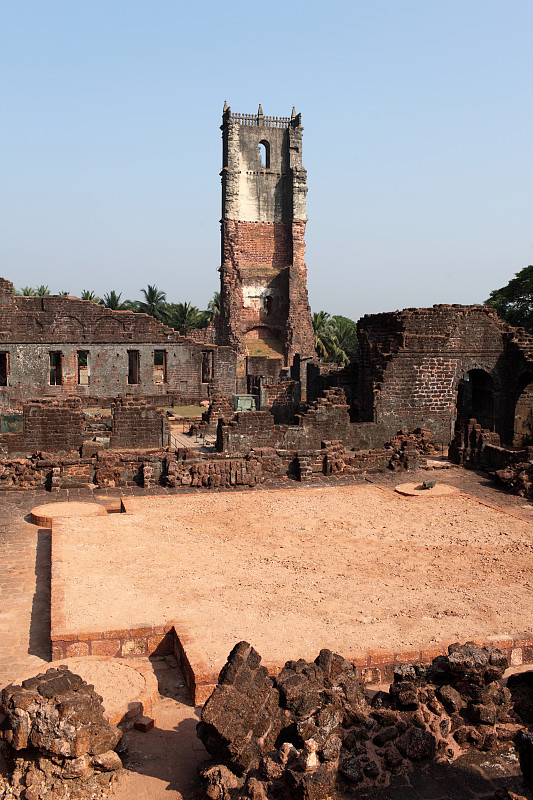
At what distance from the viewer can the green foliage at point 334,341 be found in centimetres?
4831

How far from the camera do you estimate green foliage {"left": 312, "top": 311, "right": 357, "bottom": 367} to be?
4831 cm

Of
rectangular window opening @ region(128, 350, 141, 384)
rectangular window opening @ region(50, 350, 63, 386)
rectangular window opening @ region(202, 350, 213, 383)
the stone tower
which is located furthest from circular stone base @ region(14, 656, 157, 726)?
the stone tower

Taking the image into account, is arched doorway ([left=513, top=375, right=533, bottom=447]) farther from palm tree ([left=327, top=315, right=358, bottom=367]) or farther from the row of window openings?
palm tree ([left=327, top=315, right=358, bottom=367])

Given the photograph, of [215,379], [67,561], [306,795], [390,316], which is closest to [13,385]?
[215,379]

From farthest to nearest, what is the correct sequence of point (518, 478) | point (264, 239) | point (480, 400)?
point (264, 239) → point (480, 400) → point (518, 478)

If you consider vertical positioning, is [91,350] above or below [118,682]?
above

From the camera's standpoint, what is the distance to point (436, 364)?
19.3 m

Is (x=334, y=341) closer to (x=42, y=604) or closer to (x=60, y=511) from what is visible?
(x=60, y=511)

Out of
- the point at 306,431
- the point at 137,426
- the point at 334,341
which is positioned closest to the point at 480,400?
the point at 306,431

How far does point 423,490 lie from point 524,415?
755 centimetres

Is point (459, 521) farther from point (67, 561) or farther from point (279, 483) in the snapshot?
point (67, 561)

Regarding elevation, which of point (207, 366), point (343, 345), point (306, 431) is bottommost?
point (306, 431)

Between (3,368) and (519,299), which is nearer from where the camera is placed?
(3,368)

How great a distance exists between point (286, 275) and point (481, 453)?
27906 mm
